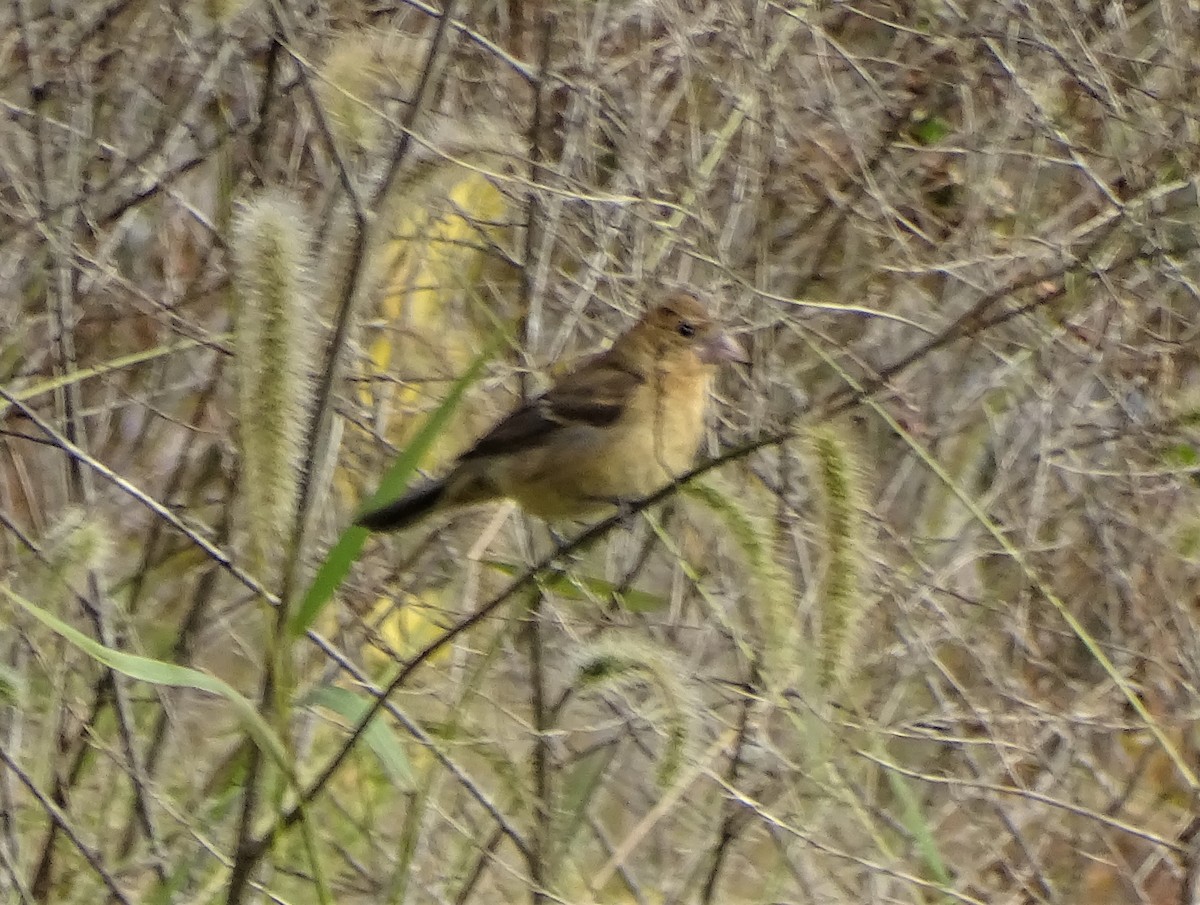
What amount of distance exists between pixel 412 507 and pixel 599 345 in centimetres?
85

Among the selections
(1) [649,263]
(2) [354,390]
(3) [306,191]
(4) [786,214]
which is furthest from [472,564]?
(4) [786,214]

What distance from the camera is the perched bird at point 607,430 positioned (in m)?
3.14

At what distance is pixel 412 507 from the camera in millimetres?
3006

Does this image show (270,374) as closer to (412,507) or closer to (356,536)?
(356,536)

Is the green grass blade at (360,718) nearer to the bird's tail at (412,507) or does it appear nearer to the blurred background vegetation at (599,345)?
the blurred background vegetation at (599,345)

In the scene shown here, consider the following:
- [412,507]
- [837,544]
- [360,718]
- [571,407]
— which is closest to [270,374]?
[360,718]

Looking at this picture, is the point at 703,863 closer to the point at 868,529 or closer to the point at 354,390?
the point at 868,529

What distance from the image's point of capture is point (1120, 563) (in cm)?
360

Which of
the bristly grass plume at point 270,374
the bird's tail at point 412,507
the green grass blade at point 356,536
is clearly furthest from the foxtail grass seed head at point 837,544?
the bird's tail at point 412,507

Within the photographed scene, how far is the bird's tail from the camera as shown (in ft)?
9.50

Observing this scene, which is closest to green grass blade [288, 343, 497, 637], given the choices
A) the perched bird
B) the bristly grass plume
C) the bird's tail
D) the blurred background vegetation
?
the bristly grass plume

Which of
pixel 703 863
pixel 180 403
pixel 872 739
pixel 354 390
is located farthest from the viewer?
pixel 180 403

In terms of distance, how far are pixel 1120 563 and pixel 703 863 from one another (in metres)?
1.25

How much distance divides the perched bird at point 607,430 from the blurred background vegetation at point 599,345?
0.10m
